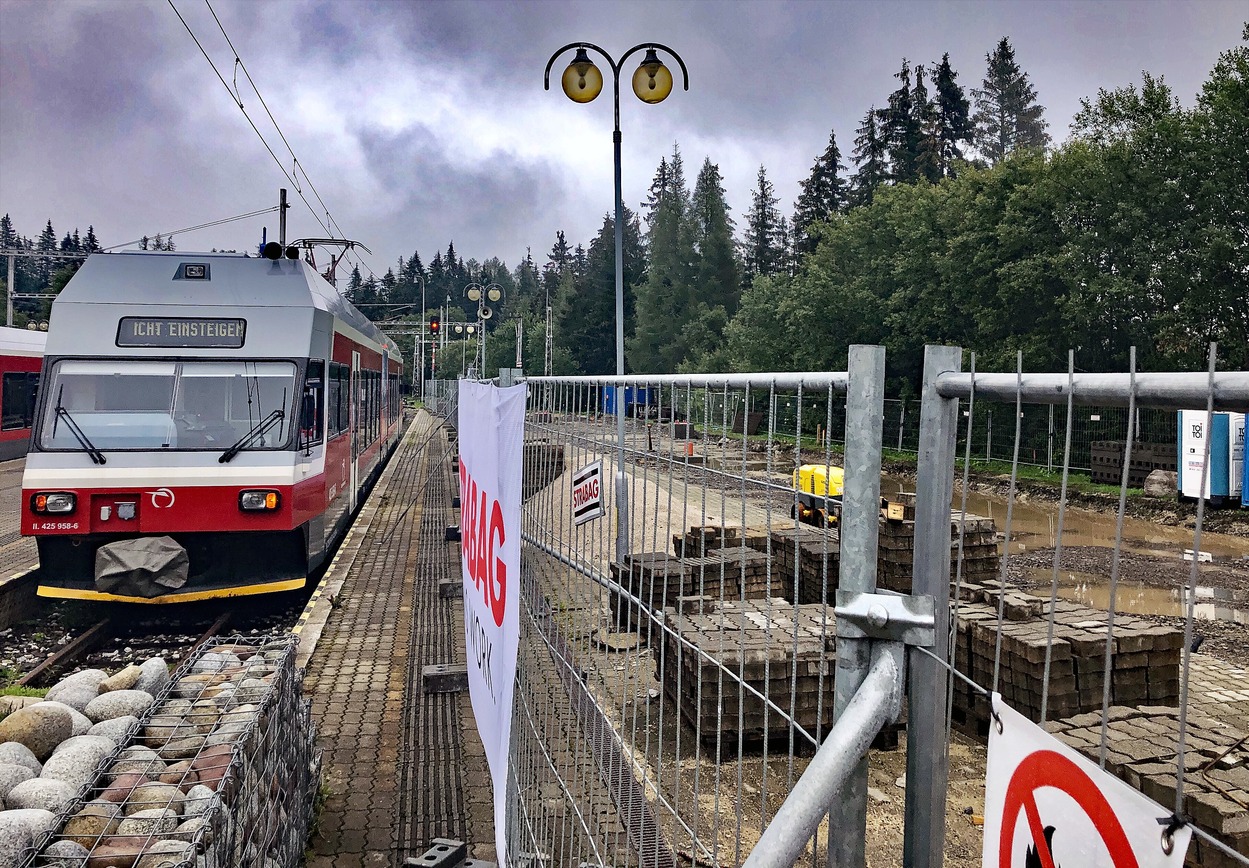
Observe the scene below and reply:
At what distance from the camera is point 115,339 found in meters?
10.1

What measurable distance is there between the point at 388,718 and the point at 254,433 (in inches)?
154

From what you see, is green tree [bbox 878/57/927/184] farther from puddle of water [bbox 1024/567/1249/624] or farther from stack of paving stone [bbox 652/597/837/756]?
stack of paving stone [bbox 652/597/837/756]

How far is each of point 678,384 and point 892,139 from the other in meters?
65.7

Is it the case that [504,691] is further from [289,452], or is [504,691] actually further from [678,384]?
[289,452]

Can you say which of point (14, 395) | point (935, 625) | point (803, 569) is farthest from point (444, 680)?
point (14, 395)

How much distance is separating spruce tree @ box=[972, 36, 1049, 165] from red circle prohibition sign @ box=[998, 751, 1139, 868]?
244ft

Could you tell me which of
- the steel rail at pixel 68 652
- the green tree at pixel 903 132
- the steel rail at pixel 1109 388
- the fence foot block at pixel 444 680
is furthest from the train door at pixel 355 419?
the green tree at pixel 903 132

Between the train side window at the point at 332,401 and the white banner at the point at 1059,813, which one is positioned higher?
the train side window at the point at 332,401

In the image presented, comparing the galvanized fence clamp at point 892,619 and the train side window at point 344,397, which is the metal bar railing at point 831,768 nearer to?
the galvanized fence clamp at point 892,619

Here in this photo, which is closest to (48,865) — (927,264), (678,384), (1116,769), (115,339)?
(678,384)

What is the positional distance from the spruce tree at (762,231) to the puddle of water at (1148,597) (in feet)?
234

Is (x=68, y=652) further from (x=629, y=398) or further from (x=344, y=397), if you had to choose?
(x=629, y=398)

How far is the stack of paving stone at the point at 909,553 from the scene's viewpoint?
866 centimetres

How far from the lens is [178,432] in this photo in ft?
32.6
